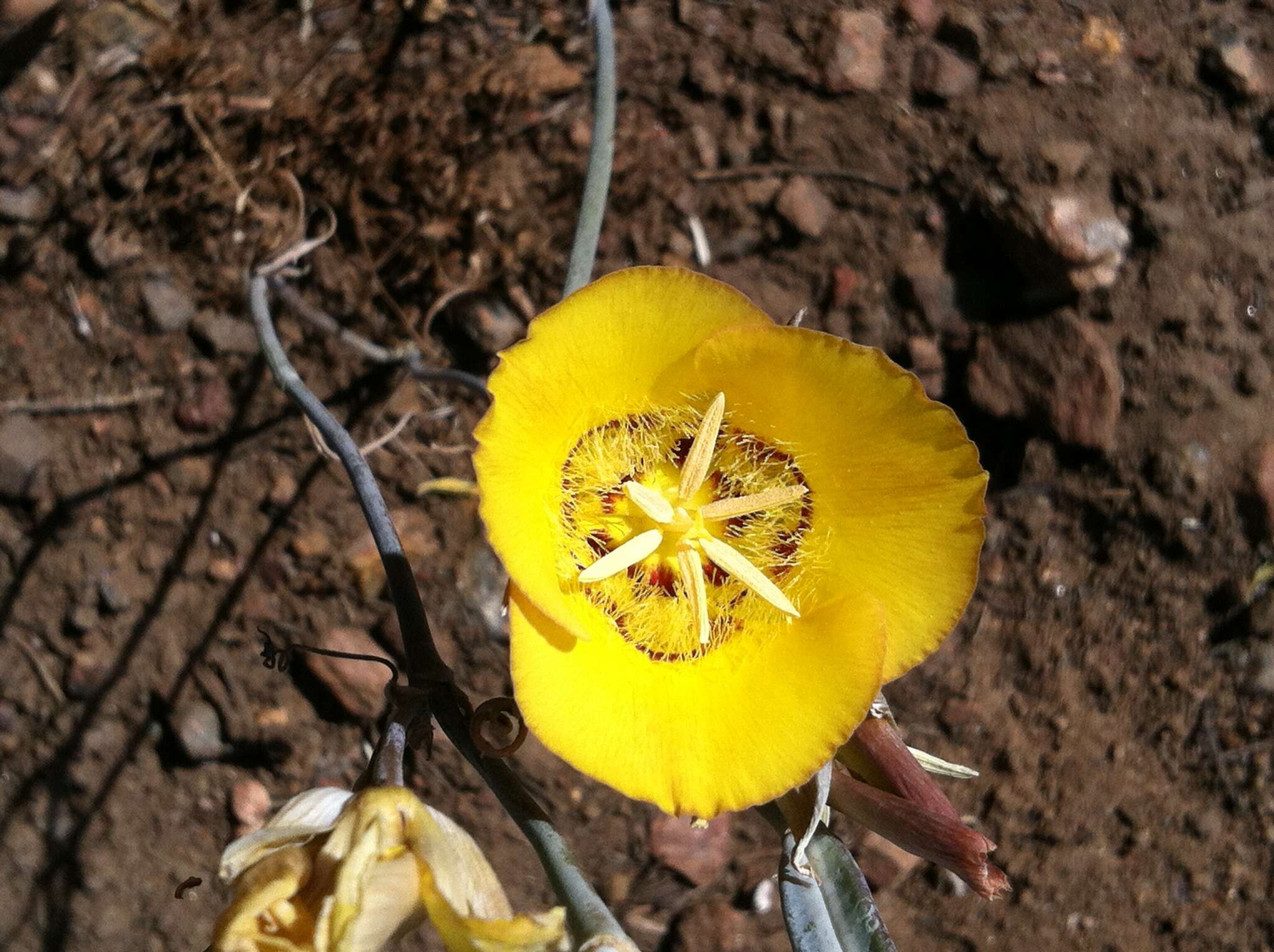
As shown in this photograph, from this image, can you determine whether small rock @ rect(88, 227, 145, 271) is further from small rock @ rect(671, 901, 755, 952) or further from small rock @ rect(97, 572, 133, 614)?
small rock @ rect(671, 901, 755, 952)

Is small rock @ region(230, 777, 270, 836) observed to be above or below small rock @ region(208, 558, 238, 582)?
below

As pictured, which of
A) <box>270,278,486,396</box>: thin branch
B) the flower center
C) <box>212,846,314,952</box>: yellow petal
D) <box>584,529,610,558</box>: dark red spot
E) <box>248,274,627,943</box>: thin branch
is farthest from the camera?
<box>270,278,486,396</box>: thin branch

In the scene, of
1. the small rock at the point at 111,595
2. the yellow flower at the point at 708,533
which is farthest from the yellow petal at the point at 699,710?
the small rock at the point at 111,595

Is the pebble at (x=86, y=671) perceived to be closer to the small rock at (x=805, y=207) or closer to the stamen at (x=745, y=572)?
the stamen at (x=745, y=572)

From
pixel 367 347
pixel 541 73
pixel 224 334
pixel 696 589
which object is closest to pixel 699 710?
pixel 696 589

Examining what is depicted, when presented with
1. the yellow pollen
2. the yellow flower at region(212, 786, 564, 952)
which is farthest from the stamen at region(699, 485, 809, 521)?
the yellow flower at region(212, 786, 564, 952)

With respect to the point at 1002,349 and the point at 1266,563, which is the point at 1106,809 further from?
the point at 1002,349
